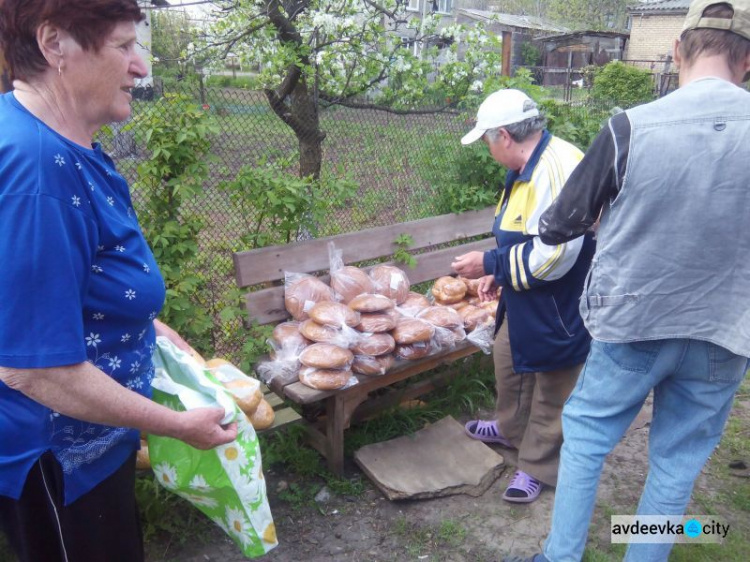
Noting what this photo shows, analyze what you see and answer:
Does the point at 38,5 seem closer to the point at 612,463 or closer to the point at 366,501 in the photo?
the point at 366,501

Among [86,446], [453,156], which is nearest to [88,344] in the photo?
[86,446]

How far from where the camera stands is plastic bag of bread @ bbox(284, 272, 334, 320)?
3.13 meters

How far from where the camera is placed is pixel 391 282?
11.6 feet

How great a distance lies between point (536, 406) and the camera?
9.82 feet

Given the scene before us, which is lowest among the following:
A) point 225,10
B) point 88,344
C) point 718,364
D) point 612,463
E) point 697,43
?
point 612,463

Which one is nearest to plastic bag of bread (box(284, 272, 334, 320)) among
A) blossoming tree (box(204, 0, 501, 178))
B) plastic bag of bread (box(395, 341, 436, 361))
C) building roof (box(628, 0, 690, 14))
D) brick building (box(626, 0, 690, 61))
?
plastic bag of bread (box(395, 341, 436, 361))

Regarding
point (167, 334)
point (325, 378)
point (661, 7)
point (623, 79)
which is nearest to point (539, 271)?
point (325, 378)

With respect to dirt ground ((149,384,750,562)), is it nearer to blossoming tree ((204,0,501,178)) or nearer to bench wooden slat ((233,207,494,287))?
bench wooden slat ((233,207,494,287))

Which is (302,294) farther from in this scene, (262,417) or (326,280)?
(262,417)

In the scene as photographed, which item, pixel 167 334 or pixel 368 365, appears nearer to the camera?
pixel 167 334

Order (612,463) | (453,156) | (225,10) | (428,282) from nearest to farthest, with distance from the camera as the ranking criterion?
1. (612,463)
2. (428,282)
3. (453,156)
4. (225,10)

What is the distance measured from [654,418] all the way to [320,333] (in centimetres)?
153

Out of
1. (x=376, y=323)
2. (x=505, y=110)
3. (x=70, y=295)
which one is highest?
(x=505, y=110)

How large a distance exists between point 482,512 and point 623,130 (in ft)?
6.45
